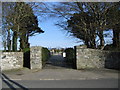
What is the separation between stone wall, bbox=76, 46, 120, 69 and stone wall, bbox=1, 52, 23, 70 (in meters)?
4.90

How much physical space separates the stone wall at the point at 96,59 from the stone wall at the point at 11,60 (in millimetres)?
4895

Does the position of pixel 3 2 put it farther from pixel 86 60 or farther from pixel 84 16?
pixel 86 60

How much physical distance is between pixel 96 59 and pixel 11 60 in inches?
281

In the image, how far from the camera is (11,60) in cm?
1553

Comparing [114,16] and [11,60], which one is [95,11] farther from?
[11,60]

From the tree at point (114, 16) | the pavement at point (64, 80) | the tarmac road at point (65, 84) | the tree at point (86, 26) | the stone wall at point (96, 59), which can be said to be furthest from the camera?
the tree at point (86, 26)

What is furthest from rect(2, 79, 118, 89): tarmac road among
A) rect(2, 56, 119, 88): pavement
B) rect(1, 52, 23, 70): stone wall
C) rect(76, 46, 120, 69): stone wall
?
rect(1, 52, 23, 70): stone wall

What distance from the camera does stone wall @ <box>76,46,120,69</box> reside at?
50.9 ft

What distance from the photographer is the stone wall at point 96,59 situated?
1550 centimetres

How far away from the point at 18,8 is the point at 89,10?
8130 mm

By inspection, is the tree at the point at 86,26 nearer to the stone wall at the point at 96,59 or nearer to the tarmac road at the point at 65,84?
the stone wall at the point at 96,59

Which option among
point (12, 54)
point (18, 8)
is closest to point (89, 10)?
point (18, 8)

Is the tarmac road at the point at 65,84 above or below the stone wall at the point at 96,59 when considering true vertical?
below

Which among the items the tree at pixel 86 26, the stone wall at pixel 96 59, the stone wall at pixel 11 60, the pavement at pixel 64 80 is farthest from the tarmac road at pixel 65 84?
the tree at pixel 86 26
